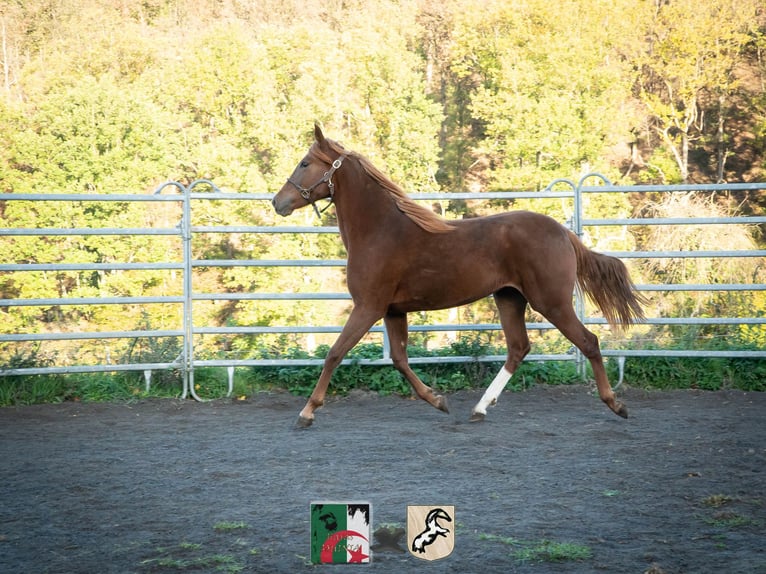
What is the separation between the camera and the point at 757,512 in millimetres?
3846

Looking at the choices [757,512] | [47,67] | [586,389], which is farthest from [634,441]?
[47,67]

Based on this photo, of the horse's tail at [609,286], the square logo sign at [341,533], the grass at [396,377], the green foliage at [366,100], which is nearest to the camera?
the square logo sign at [341,533]

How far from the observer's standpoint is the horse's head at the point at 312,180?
622 centimetres

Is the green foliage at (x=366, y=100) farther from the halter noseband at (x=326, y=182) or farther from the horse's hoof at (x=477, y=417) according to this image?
the horse's hoof at (x=477, y=417)

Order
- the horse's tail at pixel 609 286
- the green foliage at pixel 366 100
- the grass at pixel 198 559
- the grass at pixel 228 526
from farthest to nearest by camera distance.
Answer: the green foliage at pixel 366 100 → the horse's tail at pixel 609 286 → the grass at pixel 228 526 → the grass at pixel 198 559

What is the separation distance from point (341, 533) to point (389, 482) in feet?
4.87

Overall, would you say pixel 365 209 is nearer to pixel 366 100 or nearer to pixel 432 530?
pixel 432 530

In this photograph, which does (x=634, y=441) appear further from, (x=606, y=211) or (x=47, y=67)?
(x=47, y=67)

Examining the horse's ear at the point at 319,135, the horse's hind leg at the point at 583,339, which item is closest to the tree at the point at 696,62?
the horse's hind leg at the point at 583,339

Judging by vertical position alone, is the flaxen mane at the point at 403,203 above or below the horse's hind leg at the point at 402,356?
above

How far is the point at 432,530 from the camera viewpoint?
3041mm

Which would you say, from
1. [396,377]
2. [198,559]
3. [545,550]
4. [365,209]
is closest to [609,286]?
[365,209]

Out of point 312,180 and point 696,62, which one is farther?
point 696,62

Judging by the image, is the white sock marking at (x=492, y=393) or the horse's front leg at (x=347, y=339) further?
the white sock marking at (x=492, y=393)
